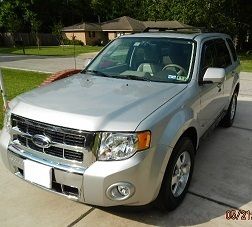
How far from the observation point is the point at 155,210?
3678 millimetres

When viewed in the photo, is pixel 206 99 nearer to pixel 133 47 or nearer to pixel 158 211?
pixel 133 47

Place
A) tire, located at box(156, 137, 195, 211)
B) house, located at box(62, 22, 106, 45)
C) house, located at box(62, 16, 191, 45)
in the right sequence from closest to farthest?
tire, located at box(156, 137, 195, 211), house, located at box(62, 16, 191, 45), house, located at box(62, 22, 106, 45)

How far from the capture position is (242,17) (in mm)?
30203

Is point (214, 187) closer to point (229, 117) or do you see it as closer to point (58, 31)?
point (229, 117)

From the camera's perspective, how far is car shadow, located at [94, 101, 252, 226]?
11.7 ft

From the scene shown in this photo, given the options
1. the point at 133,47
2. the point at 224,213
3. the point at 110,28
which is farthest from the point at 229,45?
the point at 110,28

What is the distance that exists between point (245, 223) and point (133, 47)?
2.67 meters

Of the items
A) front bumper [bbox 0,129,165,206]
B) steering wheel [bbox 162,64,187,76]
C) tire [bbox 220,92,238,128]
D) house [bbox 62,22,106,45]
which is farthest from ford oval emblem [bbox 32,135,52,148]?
house [bbox 62,22,106,45]

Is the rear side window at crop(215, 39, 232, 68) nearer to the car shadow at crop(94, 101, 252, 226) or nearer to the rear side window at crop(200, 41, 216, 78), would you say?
the rear side window at crop(200, 41, 216, 78)

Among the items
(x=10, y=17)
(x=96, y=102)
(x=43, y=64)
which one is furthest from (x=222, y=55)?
(x=10, y=17)

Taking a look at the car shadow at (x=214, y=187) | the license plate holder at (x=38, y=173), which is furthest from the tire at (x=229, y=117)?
the license plate holder at (x=38, y=173)

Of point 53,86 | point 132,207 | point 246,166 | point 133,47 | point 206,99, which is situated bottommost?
point 246,166
